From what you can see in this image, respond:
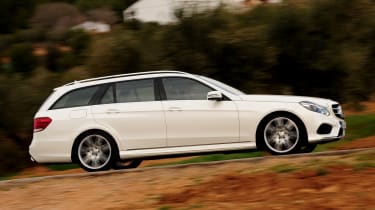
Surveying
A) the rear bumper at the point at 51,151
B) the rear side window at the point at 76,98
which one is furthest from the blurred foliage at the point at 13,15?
the rear bumper at the point at 51,151

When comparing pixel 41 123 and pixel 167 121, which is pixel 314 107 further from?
pixel 41 123

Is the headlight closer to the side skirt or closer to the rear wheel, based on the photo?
the side skirt

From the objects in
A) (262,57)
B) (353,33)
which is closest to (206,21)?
(262,57)

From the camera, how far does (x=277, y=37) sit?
805 inches

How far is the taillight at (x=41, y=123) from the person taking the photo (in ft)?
37.4

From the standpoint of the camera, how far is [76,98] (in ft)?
38.0

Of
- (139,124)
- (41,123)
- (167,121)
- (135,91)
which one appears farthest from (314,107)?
(41,123)

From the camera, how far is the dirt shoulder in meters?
7.77

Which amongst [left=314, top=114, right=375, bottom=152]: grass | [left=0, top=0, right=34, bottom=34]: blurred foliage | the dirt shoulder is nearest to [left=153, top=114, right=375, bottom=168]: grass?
[left=314, top=114, right=375, bottom=152]: grass

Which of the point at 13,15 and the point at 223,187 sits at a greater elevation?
the point at 13,15

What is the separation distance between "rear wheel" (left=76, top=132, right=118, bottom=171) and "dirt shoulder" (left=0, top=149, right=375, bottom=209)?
861mm

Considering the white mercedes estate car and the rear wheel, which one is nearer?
the white mercedes estate car

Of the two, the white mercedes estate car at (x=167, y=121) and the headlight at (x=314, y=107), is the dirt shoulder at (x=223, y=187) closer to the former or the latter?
the white mercedes estate car at (x=167, y=121)

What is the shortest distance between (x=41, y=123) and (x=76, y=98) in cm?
70
